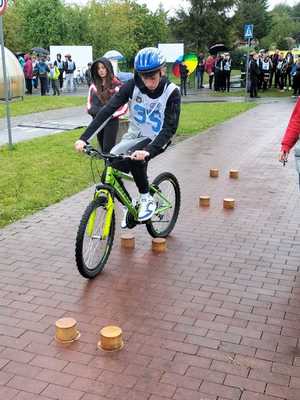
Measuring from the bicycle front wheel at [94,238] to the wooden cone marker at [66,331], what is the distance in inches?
34.4

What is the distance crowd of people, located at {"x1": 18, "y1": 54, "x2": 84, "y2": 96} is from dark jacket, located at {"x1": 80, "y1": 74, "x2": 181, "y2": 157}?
22842mm

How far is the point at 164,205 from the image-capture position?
244 inches

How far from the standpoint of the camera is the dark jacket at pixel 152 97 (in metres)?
5.18

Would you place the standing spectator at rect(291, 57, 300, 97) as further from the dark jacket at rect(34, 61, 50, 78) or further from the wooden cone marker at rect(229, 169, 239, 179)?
the wooden cone marker at rect(229, 169, 239, 179)

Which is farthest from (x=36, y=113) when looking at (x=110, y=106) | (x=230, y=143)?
(x=110, y=106)

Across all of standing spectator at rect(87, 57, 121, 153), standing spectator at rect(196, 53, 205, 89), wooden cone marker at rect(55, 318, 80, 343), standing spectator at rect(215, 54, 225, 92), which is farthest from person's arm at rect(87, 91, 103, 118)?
standing spectator at rect(196, 53, 205, 89)

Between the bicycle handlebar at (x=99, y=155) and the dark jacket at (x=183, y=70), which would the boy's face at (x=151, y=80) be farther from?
the dark jacket at (x=183, y=70)

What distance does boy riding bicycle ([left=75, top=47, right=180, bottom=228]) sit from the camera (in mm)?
5059

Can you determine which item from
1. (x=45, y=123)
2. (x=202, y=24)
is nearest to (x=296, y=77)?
(x=45, y=123)

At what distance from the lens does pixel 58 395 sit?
338 cm

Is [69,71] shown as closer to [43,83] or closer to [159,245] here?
[43,83]

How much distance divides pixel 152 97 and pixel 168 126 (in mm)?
346

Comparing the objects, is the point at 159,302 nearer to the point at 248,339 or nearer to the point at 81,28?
the point at 248,339

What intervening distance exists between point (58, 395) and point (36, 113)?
17.2m
